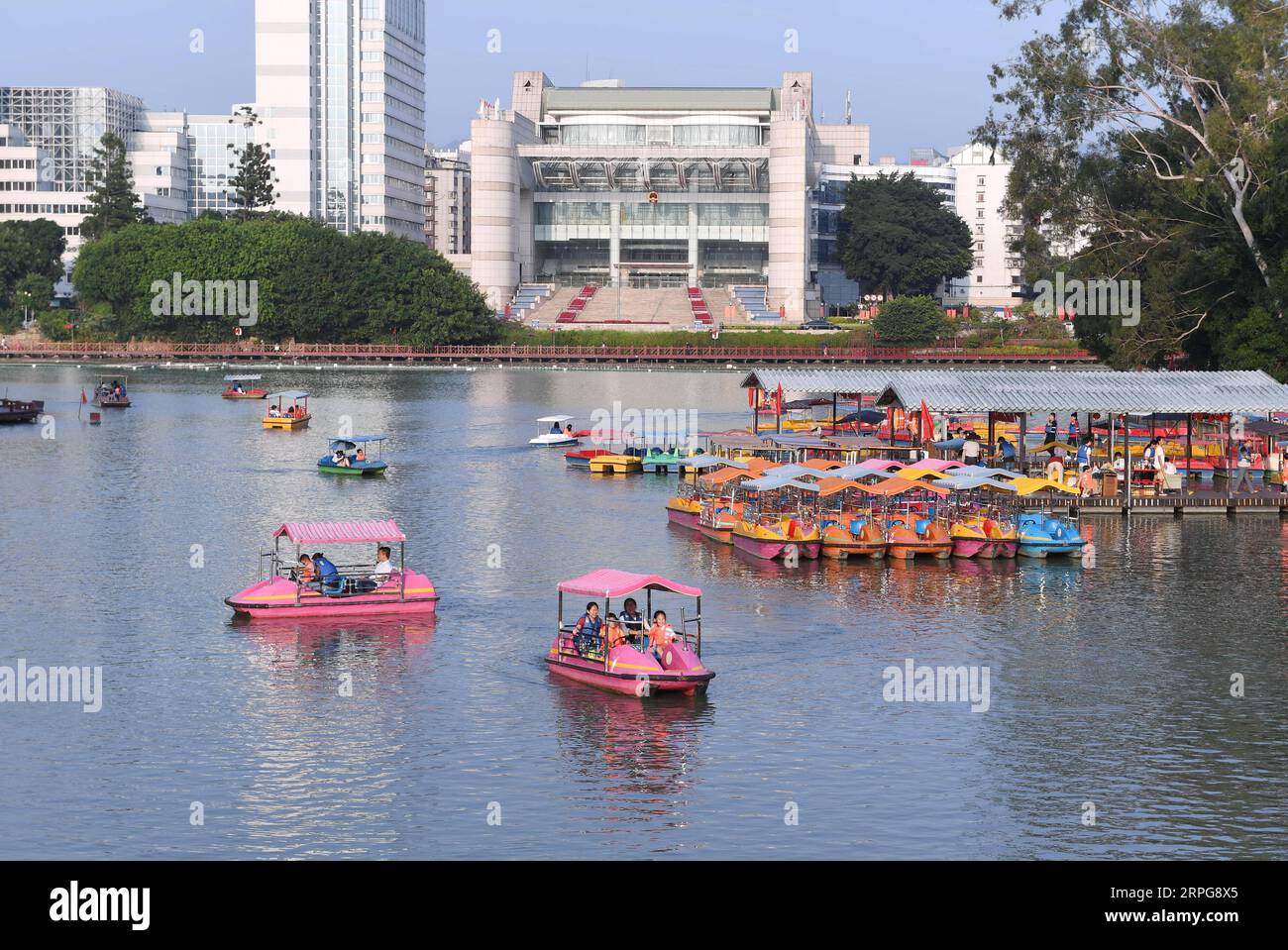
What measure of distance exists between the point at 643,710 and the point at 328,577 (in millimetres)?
13526

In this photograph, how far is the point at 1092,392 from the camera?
249 ft

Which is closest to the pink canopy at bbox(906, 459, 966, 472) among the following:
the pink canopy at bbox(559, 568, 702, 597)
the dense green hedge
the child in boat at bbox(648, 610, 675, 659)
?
the pink canopy at bbox(559, 568, 702, 597)

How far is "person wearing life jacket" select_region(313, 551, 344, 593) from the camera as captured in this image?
157ft

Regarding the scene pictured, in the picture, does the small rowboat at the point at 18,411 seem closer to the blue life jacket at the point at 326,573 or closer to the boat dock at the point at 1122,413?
the boat dock at the point at 1122,413

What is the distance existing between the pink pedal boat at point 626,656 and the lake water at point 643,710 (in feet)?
1.67

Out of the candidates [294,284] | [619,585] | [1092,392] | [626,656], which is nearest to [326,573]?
[619,585]

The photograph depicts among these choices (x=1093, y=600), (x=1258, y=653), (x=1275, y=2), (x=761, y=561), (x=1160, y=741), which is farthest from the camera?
(x=1275, y=2)

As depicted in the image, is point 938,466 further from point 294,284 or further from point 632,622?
point 294,284

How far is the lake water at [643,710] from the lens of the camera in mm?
30781

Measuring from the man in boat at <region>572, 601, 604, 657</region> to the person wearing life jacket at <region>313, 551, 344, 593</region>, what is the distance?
9.55 meters
